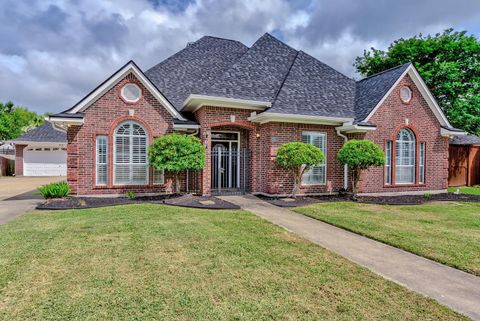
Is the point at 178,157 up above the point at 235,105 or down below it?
below

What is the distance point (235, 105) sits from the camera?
40.2 feet

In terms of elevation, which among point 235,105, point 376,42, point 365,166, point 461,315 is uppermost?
point 376,42

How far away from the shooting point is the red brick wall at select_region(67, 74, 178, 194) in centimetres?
1117

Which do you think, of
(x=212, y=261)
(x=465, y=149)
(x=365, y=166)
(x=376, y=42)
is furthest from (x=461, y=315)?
(x=376, y=42)

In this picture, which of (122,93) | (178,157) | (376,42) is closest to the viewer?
(178,157)

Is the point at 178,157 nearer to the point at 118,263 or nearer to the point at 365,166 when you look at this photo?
the point at 118,263

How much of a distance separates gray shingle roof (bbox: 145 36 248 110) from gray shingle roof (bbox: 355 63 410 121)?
7.40 meters

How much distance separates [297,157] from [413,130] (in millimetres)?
7294

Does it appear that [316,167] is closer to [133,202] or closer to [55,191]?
[133,202]

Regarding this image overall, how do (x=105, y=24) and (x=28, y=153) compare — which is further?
(x=28, y=153)

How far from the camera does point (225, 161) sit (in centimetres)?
1351

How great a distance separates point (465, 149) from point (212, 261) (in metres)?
21.4

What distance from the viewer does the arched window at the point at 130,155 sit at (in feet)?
38.6

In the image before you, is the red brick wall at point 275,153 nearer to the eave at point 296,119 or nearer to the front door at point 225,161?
the eave at point 296,119
